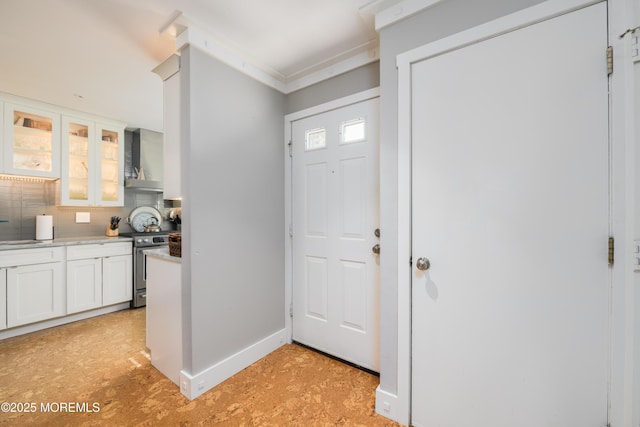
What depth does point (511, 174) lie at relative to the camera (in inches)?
48.7

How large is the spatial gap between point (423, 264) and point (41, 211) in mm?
4441

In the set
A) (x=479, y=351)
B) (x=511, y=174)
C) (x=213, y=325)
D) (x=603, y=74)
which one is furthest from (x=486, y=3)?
(x=213, y=325)

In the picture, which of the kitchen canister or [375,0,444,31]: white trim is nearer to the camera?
[375,0,444,31]: white trim

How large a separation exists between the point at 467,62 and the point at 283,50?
1327mm

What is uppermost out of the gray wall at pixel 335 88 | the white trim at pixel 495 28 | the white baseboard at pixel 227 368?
the gray wall at pixel 335 88

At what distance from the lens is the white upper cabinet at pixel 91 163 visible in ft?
10.3

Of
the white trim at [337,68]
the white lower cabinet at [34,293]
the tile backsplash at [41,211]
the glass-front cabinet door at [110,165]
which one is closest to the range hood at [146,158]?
the glass-front cabinet door at [110,165]

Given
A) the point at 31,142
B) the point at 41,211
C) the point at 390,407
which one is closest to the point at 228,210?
the point at 390,407

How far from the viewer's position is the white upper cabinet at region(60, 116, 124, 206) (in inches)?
124

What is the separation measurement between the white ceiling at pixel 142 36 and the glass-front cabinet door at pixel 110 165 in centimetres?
91

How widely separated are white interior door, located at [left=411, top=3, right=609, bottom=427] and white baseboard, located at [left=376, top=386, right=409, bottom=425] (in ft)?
0.32

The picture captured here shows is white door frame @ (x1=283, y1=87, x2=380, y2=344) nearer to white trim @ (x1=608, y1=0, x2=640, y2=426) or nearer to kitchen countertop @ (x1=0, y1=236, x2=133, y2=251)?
white trim @ (x1=608, y1=0, x2=640, y2=426)

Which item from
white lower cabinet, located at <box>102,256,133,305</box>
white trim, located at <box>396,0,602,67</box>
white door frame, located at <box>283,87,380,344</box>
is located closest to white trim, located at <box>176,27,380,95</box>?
white door frame, located at <box>283,87,380,344</box>

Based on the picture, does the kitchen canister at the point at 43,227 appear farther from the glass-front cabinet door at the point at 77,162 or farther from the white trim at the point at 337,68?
the white trim at the point at 337,68
